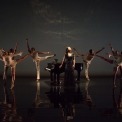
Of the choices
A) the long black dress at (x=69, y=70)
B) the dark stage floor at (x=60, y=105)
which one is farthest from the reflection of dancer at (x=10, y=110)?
the long black dress at (x=69, y=70)

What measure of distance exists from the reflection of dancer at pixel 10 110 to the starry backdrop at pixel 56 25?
20.0 feet

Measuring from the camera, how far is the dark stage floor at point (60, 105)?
247 inches

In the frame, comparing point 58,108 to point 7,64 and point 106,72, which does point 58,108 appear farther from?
point 106,72

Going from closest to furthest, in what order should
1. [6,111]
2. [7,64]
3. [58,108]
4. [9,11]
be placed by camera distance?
[6,111], [58,108], [7,64], [9,11]

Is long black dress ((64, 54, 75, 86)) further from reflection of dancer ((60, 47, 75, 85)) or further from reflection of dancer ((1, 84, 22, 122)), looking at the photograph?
reflection of dancer ((1, 84, 22, 122))

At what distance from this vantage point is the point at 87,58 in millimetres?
13945

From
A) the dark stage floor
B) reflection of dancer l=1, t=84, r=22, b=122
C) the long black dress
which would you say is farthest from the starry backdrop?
reflection of dancer l=1, t=84, r=22, b=122

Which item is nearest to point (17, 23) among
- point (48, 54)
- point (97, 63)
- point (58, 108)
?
point (48, 54)

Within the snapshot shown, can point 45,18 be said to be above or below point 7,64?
above

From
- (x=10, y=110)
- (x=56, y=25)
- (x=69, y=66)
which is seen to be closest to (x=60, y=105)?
(x=10, y=110)

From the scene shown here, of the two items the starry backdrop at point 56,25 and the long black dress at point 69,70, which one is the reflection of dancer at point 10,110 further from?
the starry backdrop at point 56,25

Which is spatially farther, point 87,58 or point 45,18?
point 45,18

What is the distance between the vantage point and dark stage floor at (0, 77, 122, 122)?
20.6ft

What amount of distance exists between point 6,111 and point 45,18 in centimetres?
880
